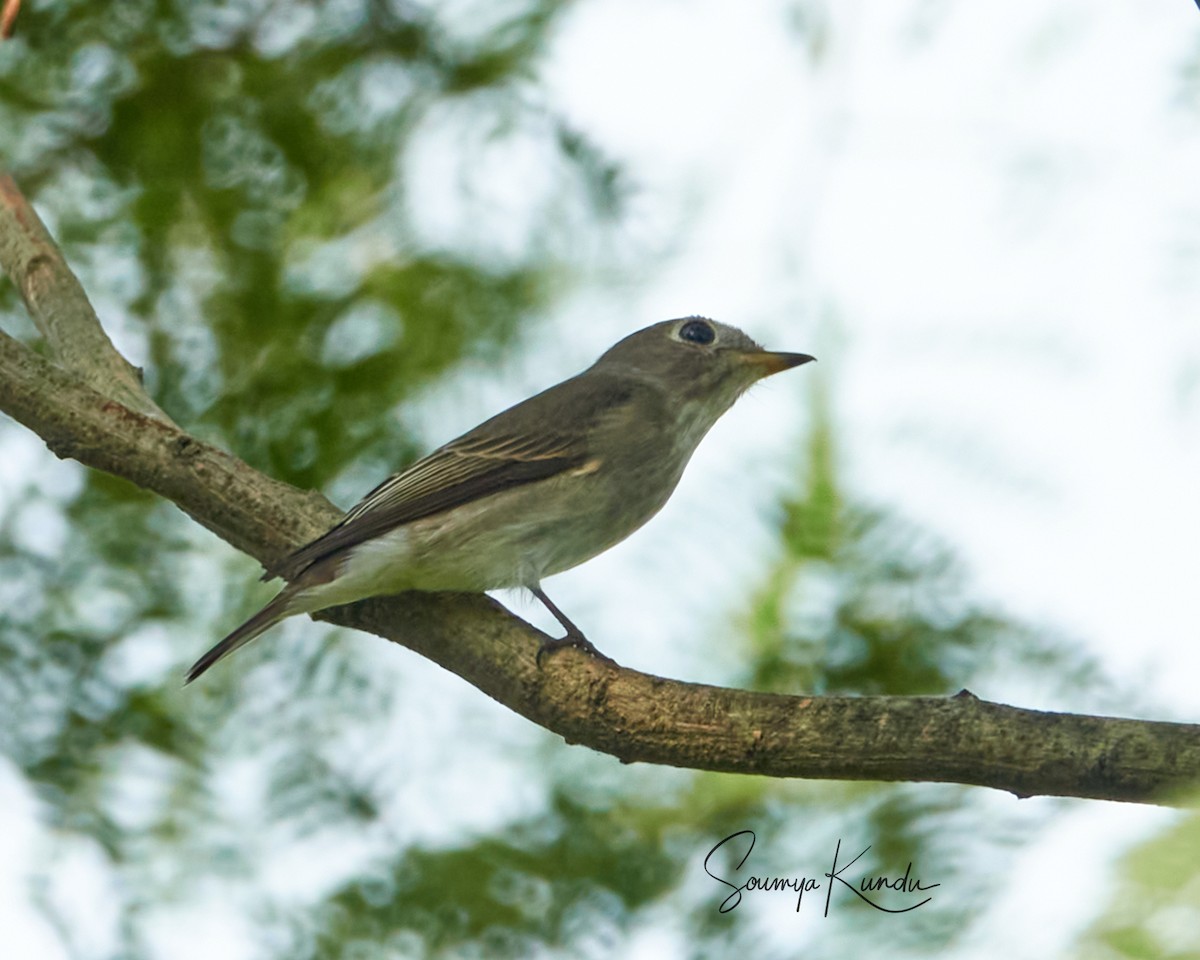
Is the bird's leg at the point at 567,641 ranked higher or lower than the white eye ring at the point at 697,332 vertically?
lower

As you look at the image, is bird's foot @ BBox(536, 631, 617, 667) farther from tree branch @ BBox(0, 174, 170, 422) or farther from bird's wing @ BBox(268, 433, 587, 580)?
tree branch @ BBox(0, 174, 170, 422)

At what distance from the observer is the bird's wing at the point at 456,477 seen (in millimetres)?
4359

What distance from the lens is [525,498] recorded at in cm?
472

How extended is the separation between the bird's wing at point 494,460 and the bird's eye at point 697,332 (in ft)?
2.02

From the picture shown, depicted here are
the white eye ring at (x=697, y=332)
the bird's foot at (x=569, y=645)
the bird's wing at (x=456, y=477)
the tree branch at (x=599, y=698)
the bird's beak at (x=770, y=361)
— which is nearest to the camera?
the tree branch at (x=599, y=698)

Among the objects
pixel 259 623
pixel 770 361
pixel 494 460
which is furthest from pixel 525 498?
pixel 770 361

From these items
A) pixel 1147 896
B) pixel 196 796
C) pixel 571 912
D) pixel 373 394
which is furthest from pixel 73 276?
pixel 1147 896

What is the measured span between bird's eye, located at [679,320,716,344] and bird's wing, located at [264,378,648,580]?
62cm

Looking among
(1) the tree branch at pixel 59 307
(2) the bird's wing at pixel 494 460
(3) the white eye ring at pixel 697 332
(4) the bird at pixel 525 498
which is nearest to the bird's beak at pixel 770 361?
(4) the bird at pixel 525 498

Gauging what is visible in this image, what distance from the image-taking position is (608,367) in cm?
592

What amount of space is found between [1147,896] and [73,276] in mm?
4078

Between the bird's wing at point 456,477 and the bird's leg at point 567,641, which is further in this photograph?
the bird's wing at point 456,477

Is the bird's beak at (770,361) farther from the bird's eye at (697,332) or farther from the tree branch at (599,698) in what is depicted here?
the tree branch at (599,698)

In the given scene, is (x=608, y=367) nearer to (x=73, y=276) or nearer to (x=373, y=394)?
(x=373, y=394)
